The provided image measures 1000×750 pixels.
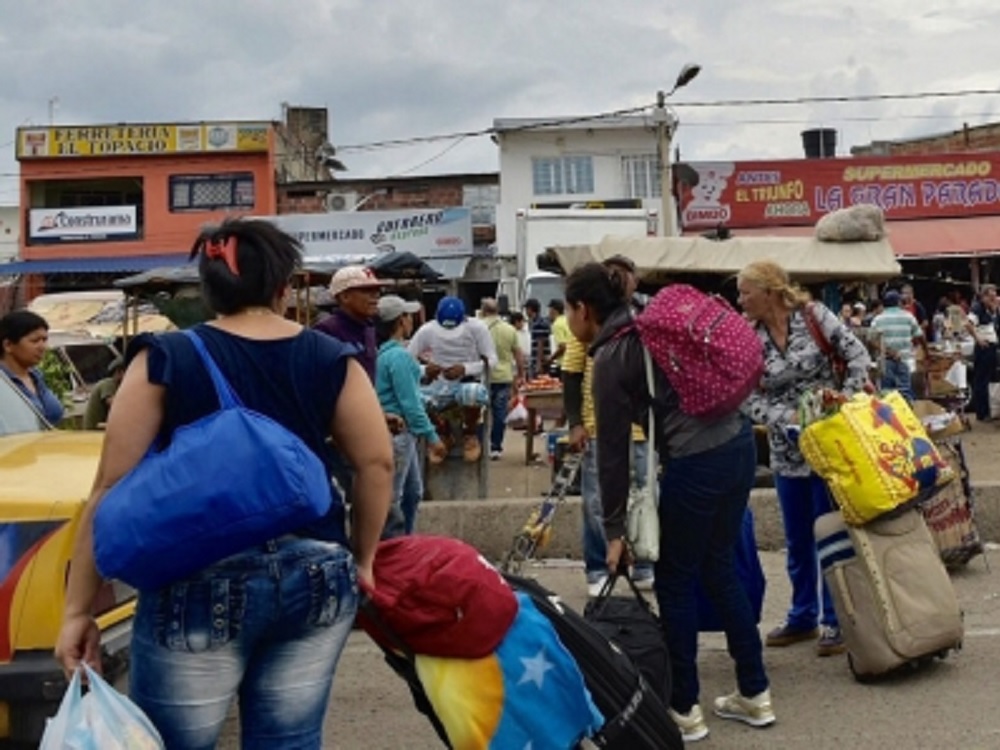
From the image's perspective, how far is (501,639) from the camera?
3.21 m

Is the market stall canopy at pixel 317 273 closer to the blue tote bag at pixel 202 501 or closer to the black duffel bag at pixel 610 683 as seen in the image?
the black duffel bag at pixel 610 683

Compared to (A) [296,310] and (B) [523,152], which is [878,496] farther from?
(B) [523,152]

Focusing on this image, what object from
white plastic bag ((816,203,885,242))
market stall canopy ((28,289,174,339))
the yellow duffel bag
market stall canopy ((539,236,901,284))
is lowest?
the yellow duffel bag

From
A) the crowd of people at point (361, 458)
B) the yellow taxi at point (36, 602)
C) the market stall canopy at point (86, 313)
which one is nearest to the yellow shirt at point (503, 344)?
the crowd of people at point (361, 458)

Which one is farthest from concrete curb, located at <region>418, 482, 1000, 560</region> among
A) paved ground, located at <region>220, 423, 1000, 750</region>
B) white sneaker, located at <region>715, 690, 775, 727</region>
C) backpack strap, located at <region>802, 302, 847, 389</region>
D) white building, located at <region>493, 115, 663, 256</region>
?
white building, located at <region>493, 115, 663, 256</region>

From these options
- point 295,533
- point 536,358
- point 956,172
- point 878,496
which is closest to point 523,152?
point 956,172

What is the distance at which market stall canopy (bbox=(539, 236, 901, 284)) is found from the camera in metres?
9.19

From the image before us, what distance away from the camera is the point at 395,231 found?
106 feet

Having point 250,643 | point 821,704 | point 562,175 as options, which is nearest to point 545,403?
point 821,704

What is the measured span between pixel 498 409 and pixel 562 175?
2542cm

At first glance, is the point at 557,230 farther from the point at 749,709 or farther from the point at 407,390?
the point at 749,709

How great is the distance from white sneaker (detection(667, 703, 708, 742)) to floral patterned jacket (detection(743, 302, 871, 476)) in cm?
142

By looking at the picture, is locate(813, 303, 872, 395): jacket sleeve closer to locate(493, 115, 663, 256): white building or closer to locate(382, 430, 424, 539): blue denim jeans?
locate(382, 430, 424, 539): blue denim jeans

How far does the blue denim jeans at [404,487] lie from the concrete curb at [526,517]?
0.84 m
